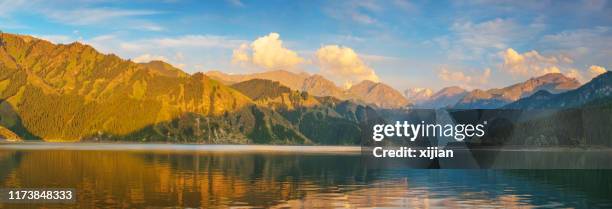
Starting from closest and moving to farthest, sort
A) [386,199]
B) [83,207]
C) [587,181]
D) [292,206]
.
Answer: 1. [83,207]
2. [292,206]
3. [386,199]
4. [587,181]

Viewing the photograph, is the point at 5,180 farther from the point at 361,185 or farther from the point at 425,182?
the point at 425,182

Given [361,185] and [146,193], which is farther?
[361,185]

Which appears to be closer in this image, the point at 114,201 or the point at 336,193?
the point at 114,201

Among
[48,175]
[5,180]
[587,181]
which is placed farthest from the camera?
[587,181]

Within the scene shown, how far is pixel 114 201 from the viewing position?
→ 7431 cm

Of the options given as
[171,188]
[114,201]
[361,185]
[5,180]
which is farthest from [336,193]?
[5,180]

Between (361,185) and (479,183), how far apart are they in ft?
81.4

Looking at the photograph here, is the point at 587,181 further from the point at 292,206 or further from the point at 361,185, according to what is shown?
the point at 292,206

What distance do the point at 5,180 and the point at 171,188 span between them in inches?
1204

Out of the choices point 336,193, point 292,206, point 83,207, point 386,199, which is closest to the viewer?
point 83,207

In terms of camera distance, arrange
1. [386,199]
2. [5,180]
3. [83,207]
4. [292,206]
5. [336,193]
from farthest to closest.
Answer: [5,180] → [336,193] → [386,199] → [292,206] → [83,207]

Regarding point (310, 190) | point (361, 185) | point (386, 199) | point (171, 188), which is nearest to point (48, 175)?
point (171, 188)

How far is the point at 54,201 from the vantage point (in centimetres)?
7181

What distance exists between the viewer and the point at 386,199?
8331 cm
